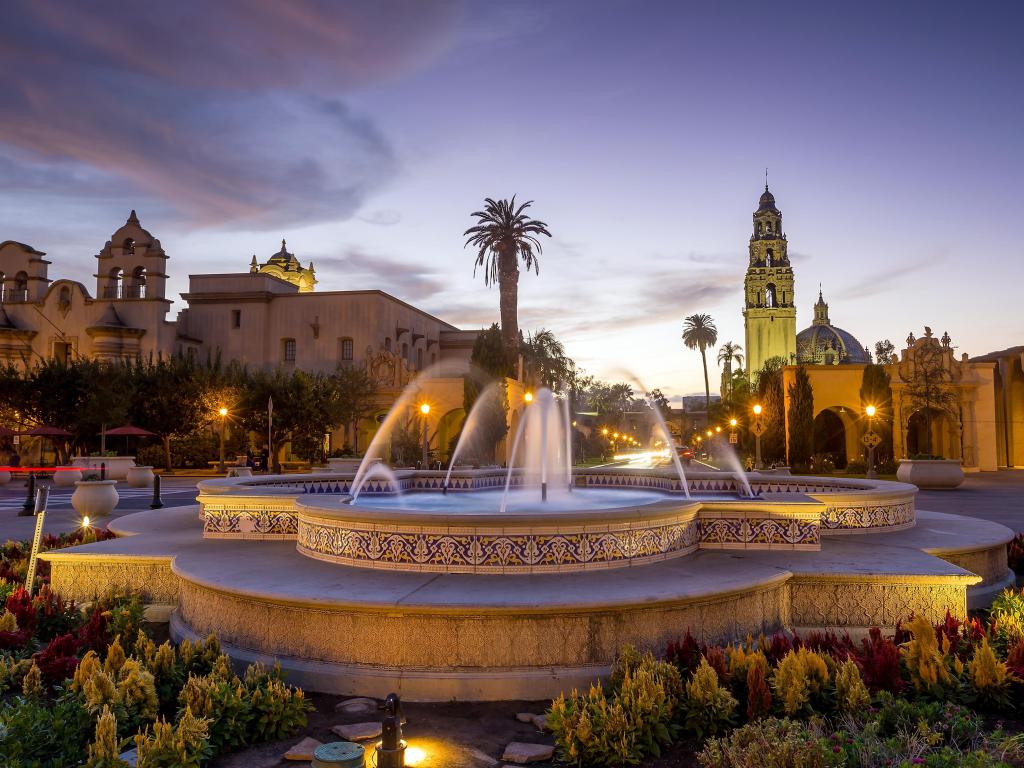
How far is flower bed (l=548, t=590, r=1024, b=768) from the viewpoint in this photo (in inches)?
156

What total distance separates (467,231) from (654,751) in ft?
124

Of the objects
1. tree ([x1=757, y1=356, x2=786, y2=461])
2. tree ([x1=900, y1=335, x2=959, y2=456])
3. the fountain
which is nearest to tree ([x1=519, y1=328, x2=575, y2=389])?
tree ([x1=757, y1=356, x2=786, y2=461])

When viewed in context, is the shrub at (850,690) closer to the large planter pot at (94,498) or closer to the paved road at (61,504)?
the large planter pot at (94,498)

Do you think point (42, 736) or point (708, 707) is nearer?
point (42, 736)

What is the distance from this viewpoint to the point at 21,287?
47.4 m

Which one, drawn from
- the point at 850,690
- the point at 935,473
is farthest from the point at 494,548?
the point at 935,473

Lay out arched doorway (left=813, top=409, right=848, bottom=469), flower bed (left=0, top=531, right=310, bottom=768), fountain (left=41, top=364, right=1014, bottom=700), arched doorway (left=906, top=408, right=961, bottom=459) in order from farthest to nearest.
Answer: arched doorway (left=813, top=409, right=848, bottom=469) < arched doorway (left=906, top=408, right=961, bottom=459) < fountain (left=41, top=364, right=1014, bottom=700) < flower bed (left=0, top=531, right=310, bottom=768)

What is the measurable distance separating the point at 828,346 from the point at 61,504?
106162 millimetres

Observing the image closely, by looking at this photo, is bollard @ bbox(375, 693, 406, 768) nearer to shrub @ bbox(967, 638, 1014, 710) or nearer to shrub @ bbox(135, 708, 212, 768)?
shrub @ bbox(135, 708, 212, 768)

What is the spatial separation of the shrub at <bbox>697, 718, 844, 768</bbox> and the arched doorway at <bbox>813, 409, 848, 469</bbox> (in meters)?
39.6

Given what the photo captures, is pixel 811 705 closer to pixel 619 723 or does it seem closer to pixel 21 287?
pixel 619 723

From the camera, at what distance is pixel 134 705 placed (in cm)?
465

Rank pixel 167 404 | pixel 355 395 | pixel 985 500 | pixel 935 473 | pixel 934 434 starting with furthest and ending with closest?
pixel 355 395 < pixel 934 434 < pixel 167 404 < pixel 935 473 < pixel 985 500

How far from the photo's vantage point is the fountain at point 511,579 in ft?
17.6
